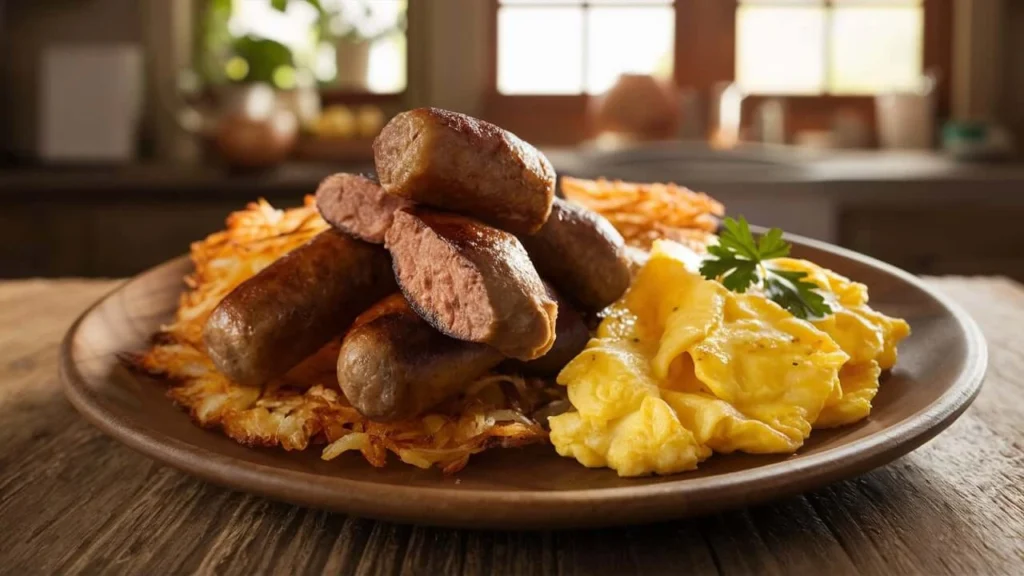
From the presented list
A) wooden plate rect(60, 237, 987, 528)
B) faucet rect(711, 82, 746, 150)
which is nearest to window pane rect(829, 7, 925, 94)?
faucet rect(711, 82, 746, 150)

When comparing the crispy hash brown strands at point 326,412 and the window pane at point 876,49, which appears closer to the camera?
the crispy hash brown strands at point 326,412

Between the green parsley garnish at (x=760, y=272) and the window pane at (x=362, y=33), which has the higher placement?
the window pane at (x=362, y=33)

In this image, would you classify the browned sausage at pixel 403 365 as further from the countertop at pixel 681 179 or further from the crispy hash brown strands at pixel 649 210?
the countertop at pixel 681 179

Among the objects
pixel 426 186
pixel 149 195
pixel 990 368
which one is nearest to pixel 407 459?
pixel 426 186

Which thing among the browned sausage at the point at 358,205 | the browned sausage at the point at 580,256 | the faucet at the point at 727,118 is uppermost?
the faucet at the point at 727,118

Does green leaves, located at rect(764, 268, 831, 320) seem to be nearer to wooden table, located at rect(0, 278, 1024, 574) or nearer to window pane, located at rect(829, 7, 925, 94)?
wooden table, located at rect(0, 278, 1024, 574)

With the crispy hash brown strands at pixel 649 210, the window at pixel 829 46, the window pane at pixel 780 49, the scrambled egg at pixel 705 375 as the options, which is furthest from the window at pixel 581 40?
the scrambled egg at pixel 705 375

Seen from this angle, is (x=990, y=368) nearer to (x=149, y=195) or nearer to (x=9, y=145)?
(x=149, y=195)
